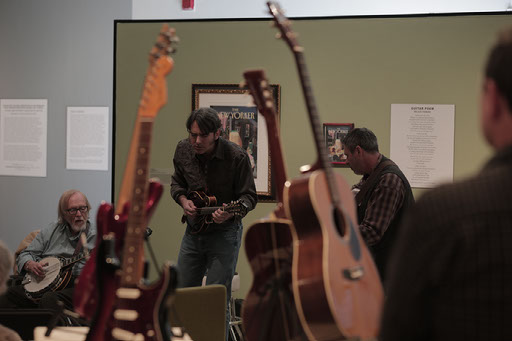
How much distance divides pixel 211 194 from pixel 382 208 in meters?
1.31

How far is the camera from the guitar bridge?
82.1 inches

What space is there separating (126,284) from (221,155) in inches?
97.4

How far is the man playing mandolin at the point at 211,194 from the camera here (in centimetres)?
426

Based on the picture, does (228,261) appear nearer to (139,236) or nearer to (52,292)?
(52,292)

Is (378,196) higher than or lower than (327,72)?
lower

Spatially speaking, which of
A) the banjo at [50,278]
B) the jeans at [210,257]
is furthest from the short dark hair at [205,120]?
the banjo at [50,278]

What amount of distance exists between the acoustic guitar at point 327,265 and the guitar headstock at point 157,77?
0.52 m

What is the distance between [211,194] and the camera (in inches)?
172

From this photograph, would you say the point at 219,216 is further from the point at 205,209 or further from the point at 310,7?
the point at 310,7

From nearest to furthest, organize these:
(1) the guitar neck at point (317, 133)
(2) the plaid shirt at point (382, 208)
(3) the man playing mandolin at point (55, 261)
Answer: (1) the guitar neck at point (317, 133), (2) the plaid shirt at point (382, 208), (3) the man playing mandolin at point (55, 261)

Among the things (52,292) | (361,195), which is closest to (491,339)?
(361,195)

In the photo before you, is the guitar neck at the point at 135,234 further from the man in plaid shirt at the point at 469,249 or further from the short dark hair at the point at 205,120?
the short dark hair at the point at 205,120

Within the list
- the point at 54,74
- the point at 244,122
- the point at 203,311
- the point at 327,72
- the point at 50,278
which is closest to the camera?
the point at 203,311

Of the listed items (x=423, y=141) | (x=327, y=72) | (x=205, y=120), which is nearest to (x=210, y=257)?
(x=205, y=120)
